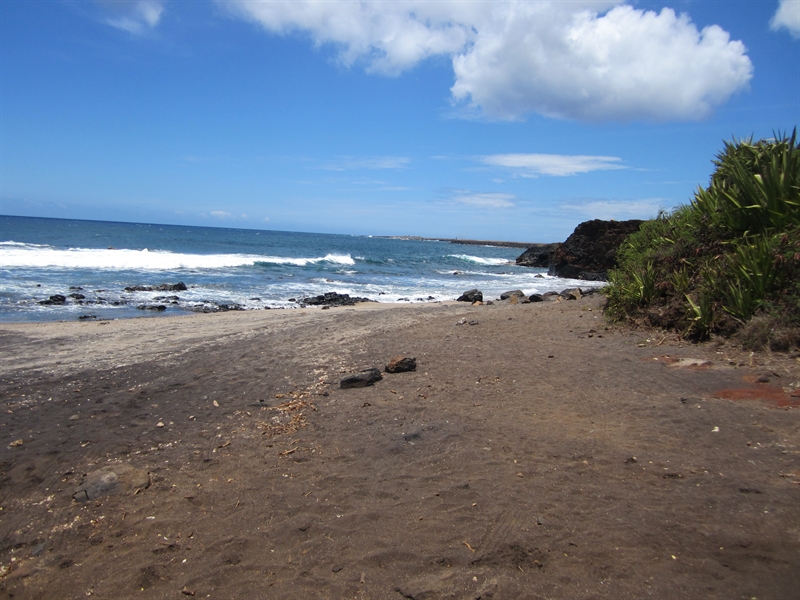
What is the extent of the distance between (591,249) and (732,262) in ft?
91.5

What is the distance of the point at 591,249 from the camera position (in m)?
34.6

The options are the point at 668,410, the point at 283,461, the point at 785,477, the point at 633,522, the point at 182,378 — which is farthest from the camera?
the point at 182,378

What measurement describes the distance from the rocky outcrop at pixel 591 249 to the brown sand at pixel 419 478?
27.1m

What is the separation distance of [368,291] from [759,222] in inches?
747

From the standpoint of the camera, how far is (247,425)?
19.0 ft

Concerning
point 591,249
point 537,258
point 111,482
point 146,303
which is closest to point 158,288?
point 146,303

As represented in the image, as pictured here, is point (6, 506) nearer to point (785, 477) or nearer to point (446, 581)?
point (446, 581)

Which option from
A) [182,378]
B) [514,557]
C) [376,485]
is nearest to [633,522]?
[514,557]

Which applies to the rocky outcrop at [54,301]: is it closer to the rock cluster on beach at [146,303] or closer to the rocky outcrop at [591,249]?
the rock cluster on beach at [146,303]

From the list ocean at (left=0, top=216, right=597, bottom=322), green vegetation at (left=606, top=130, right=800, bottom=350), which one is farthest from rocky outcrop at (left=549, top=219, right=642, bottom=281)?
green vegetation at (left=606, top=130, right=800, bottom=350)

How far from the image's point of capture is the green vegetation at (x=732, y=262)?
280 inches

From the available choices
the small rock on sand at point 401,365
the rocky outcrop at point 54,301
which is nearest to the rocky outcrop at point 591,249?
the rocky outcrop at point 54,301

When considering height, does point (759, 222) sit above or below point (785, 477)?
above

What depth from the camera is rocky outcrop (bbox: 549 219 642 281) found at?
110 ft
